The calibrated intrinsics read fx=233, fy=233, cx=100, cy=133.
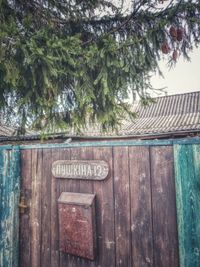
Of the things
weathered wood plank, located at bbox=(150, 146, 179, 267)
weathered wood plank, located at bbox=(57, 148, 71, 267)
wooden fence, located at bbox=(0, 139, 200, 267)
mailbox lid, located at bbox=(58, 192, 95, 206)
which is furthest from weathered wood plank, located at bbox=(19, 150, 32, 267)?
weathered wood plank, located at bbox=(150, 146, 179, 267)

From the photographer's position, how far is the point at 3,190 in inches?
113

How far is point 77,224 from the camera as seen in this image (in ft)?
7.65

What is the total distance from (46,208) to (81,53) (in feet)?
8.55

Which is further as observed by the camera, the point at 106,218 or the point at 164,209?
the point at 106,218

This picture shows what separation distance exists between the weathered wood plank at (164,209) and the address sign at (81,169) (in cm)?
52

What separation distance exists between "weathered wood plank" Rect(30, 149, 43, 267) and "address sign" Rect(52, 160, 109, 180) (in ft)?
0.90

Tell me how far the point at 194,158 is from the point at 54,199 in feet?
5.16

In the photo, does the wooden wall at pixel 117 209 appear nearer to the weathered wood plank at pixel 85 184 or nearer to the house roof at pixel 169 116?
the weathered wood plank at pixel 85 184

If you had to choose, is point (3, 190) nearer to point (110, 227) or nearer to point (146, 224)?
point (110, 227)

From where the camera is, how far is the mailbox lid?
233cm

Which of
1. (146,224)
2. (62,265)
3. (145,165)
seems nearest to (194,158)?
(145,165)

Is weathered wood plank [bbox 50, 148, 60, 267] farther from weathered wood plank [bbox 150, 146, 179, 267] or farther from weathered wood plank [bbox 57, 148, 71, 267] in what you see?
weathered wood plank [bbox 150, 146, 179, 267]

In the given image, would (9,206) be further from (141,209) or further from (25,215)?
(141,209)

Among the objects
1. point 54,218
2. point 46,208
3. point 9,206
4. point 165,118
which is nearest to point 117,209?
point 54,218
